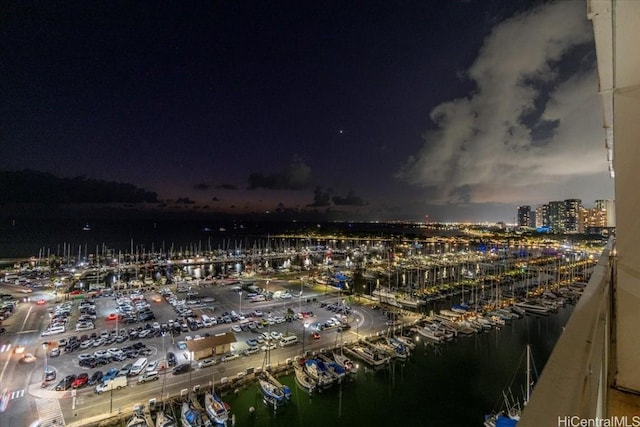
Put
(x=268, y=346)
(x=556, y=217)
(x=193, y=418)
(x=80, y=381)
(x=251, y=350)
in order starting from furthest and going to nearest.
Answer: (x=556, y=217) → (x=268, y=346) → (x=251, y=350) → (x=80, y=381) → (x=193, y=418)

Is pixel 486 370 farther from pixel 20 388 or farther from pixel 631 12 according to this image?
pixel 20 388

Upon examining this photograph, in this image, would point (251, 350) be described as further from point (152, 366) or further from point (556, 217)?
point (556, 217)

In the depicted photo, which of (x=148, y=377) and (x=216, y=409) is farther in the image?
(x=148, y=377)

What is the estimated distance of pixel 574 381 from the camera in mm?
970

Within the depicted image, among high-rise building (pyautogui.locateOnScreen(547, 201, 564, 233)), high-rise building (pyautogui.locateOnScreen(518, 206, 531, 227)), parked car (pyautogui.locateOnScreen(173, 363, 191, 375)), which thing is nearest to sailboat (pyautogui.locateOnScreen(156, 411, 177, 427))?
parked car (pyautogui.locateOnScreen(173, 363, 191, 375))

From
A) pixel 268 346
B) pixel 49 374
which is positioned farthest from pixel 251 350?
pixel 49 374

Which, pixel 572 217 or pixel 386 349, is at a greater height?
pixel 572 217

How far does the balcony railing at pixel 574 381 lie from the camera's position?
0.84 m

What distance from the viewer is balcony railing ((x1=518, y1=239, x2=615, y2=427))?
843 mm

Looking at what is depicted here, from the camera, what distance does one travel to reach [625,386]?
1.38 metres

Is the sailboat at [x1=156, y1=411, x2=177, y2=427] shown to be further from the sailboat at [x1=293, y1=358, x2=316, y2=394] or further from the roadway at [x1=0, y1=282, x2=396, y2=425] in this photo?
the sailboat at [x1=293, y1=358, x2=316, y2=394]

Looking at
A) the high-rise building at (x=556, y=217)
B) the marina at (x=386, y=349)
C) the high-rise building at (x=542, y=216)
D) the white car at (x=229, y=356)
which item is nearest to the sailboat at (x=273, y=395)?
the marina at (x=386, y=349)

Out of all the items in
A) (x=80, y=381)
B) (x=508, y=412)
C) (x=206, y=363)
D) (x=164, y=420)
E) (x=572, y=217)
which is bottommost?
(x=508, y=412)

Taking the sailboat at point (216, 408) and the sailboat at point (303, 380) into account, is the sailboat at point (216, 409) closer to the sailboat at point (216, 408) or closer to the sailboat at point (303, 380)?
the sailboat at point (216, 408)
